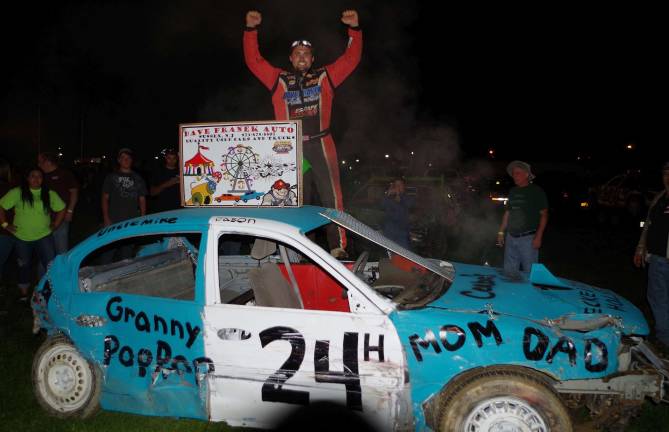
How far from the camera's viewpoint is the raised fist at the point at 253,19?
537cm

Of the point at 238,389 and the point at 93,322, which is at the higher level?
the point at 93,322

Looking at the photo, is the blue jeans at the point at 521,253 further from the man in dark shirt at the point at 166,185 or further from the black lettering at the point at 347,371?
the man in dark shirt at the point at 166,185

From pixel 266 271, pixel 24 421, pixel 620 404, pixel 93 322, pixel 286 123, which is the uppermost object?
pixel 286 123

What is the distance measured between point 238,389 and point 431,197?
6778mm

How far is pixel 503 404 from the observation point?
9.14 feet

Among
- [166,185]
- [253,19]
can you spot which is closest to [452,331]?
[253,19]

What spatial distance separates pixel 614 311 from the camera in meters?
3.21

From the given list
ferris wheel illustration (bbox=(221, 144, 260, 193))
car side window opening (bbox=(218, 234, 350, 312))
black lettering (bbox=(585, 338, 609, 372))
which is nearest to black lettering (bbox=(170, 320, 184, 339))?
car side window opening (bbox=(218, 234, 350, 312))

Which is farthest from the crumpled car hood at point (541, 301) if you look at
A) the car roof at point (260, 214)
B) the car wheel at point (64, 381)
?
the car wheel at point (64, 381)

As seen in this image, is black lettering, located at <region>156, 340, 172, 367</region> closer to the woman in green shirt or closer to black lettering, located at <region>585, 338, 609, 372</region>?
black lettering, located at <region>585, 338, 609, 372</region>

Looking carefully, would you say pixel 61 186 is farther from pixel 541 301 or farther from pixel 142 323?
pixel 541 301

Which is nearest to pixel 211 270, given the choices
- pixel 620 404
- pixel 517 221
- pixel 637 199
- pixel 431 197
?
pixel 620 404

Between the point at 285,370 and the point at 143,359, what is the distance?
98cm

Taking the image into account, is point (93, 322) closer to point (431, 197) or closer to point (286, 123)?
point (286, 123)
